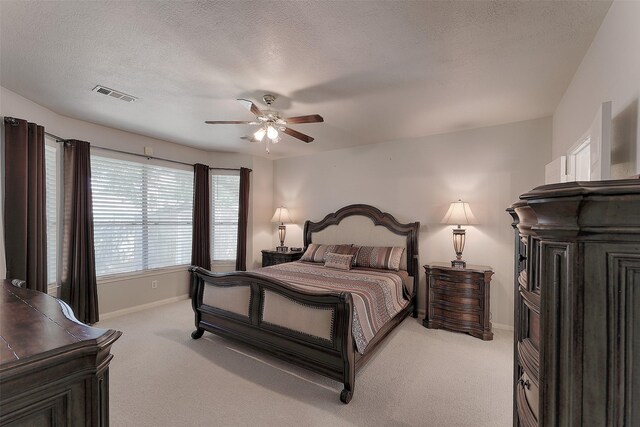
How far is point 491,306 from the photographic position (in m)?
3.62

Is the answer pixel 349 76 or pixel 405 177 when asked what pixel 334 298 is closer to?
pixel 349 76

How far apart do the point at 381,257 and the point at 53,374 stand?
11.9 feet

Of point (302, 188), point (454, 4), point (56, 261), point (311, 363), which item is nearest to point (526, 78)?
point (454, 4)

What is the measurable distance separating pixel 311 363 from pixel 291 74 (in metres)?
2.50

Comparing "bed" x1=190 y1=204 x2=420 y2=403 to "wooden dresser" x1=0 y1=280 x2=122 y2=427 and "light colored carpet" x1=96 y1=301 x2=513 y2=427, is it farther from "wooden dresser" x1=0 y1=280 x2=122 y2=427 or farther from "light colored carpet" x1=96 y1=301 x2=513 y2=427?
"wooden dresser" x1=0 y1=280 x2=122 y2=427

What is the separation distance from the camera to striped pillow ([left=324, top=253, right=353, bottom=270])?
3.90 metres

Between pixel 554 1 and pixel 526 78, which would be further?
pixel 526 78

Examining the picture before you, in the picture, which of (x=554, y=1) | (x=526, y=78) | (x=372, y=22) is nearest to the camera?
(x=554, y=1)

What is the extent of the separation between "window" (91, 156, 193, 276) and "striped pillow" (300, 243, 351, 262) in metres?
2.16

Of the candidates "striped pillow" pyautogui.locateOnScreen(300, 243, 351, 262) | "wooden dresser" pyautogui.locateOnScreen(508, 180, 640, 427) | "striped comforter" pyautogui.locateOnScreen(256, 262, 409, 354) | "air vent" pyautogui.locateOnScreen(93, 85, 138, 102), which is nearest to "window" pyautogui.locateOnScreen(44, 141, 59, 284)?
"air vent" pyautogui.locateOnScreen(93, 85, 138, 102)

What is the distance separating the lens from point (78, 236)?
3457 mm

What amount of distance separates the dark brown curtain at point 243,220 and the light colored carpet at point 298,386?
193cm

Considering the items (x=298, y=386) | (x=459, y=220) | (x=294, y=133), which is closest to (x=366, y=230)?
(x=459, y=220)

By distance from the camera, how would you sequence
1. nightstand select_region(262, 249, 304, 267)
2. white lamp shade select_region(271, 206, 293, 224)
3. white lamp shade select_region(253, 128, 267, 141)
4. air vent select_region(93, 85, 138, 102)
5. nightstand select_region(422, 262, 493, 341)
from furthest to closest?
white lamp shade select_region(271, 206, 293, 224) → nightstand select_region(262, 249, 304, 267) → nightstand select_region(422, 262, 493, 341) → white lamp shade select_region(253, 128, 267, 141) → air vent select_region(93, 85, 138, 102)
